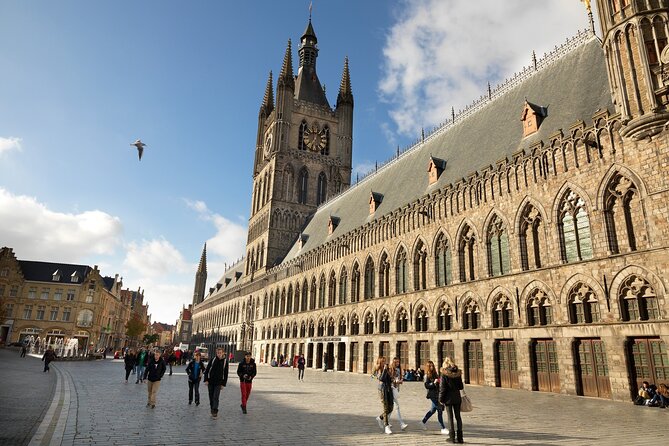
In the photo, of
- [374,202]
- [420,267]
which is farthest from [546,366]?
[374,202]

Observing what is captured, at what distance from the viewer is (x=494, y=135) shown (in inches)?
1172

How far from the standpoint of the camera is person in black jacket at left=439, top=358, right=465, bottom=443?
8852 mm

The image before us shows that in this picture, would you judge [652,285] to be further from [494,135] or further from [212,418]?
[212,418]

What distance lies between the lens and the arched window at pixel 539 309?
2167cm

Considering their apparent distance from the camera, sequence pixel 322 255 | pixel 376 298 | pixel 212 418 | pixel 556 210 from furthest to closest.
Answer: pixel 322 255
pixel 376 298
pixel 556 210
pixel 212 418

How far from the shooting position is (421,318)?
30.7m

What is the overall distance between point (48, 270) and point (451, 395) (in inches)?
3215

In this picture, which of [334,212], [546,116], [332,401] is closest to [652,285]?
[546,116]

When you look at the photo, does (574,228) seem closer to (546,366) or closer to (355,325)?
(546,366)

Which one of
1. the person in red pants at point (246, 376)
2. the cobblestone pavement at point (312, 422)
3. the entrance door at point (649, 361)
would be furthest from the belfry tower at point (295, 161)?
A: the person in red pants at point (246, 376)

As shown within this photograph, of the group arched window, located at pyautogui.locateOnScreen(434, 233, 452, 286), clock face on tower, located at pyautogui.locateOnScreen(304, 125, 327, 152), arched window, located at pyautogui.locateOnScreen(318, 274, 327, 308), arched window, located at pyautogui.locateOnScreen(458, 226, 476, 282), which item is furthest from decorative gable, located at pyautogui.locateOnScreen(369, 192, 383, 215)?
clock face on tower, located at pyautogui.locateOnScreen(304, 125, 327, 152)

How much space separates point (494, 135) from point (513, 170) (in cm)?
588

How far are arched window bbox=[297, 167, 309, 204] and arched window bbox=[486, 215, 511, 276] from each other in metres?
46.3

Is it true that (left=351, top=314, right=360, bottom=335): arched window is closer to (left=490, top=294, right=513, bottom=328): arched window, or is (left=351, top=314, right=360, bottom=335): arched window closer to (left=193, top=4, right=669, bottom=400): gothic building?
(left=193, top=4, right=669, bottom=400): gothic building
